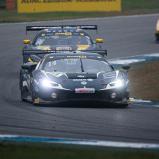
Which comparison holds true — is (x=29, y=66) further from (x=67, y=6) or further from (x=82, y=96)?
(x=67, y=6)

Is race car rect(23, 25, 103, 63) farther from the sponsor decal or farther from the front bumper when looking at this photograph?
the sponsor decal

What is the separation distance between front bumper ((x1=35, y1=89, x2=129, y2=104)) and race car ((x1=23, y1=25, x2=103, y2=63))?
6885mm

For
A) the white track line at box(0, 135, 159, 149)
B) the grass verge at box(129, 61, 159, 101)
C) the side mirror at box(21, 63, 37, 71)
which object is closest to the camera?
the white track line at box(0, 135, 159, 149)

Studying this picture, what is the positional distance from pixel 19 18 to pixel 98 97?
29071 millimetres

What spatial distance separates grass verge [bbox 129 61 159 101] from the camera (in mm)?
19719

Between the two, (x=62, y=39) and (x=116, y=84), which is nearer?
(x=116, y=84)

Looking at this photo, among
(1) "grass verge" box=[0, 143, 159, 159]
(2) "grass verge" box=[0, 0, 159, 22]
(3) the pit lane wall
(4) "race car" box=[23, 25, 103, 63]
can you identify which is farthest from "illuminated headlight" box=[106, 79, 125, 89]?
(3) the pit lane wall

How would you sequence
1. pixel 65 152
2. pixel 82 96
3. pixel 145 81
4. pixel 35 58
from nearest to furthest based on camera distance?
pixel 65 152
pixel 82 96
pixel 35 58
pixel 145 81

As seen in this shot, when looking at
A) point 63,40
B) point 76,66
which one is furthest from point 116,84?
point 63,40

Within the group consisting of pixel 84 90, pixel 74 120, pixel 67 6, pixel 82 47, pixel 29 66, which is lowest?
pixel 74 120

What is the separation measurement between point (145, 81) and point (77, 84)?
5.33m

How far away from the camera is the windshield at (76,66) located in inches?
707

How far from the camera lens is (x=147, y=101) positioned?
18.6m

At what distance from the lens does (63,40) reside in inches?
982
